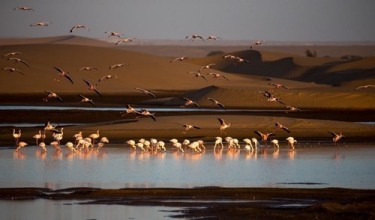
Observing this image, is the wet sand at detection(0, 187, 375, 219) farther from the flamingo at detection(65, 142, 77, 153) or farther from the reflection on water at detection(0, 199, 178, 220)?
the flamingo at detection(65, 142, 77, 153)

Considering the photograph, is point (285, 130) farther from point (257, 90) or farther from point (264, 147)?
point (257, 90)

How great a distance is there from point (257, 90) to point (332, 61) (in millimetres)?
59981

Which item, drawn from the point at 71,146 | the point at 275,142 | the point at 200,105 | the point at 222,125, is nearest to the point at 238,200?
the point at 71,146

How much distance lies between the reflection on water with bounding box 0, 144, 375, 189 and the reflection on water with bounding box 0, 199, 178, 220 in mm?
3339

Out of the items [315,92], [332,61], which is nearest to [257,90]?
[315,92]

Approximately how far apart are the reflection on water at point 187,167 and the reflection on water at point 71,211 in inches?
131

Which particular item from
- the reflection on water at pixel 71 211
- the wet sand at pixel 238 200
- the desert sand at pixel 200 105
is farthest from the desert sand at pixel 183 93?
the reflection on water at pixel 71 211

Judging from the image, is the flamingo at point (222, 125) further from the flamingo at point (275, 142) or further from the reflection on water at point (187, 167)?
the reflection on water at point (187, 167)

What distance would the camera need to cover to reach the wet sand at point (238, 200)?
80.0 ft

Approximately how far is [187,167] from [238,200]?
794 cm

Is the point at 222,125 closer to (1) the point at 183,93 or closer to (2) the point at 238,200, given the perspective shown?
(2) the point at 238,200

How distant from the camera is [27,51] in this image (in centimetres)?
10181

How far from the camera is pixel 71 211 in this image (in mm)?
24969

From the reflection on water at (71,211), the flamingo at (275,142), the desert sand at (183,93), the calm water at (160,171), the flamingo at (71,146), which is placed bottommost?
the reflection on water at (71,211)
